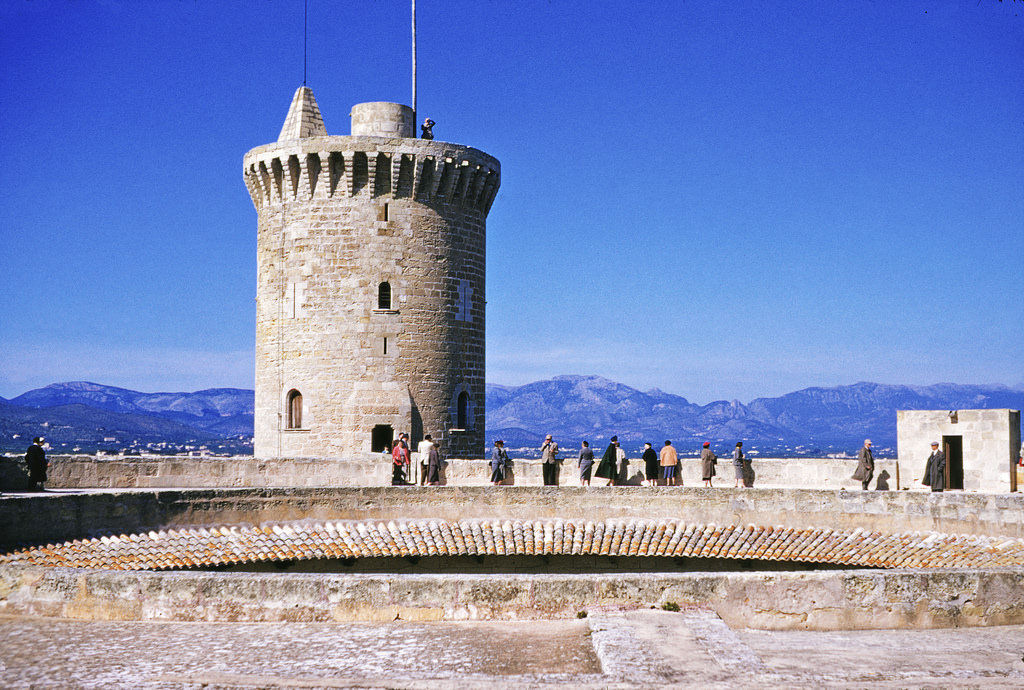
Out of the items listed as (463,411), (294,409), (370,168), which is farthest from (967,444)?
(294,409)

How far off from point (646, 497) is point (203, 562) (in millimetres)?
9537

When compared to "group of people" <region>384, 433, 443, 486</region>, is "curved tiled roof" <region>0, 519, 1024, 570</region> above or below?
below

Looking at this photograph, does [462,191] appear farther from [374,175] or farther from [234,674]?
[234,674]

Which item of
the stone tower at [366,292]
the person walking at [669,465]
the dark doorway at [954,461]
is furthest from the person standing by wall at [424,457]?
the dark doorway at [954,461]

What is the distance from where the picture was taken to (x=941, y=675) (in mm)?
7941

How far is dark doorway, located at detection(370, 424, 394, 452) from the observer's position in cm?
2777

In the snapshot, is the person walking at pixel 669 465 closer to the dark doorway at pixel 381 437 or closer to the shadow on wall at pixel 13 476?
the dark doorway at pixel 381 437

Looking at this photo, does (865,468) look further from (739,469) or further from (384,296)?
(384,296)

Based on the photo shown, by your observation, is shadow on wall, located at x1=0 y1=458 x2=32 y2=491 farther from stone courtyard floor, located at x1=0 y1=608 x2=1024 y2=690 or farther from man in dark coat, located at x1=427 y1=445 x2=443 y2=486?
stone courtyard floor, located at x1=0 y1=608 x2=1024 y2=690

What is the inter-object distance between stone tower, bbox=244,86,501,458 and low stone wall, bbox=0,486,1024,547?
19.1 feet

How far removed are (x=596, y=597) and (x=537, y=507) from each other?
12438 mm

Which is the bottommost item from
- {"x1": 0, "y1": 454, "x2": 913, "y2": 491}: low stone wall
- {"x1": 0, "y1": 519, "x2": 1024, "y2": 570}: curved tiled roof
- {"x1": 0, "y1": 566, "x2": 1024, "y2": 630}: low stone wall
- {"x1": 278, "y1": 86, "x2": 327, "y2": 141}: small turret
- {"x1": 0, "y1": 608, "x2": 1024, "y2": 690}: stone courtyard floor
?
{"x1": 0, "y1": 519, "x2": 1024, "y2": 570}: curved tiled roof

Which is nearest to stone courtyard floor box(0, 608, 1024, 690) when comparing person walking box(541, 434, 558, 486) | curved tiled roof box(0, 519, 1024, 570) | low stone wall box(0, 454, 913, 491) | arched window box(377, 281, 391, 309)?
curved tiled roof box(0, 519, 1024, 570)

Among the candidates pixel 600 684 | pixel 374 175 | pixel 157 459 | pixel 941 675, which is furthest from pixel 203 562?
pixel 374 175
